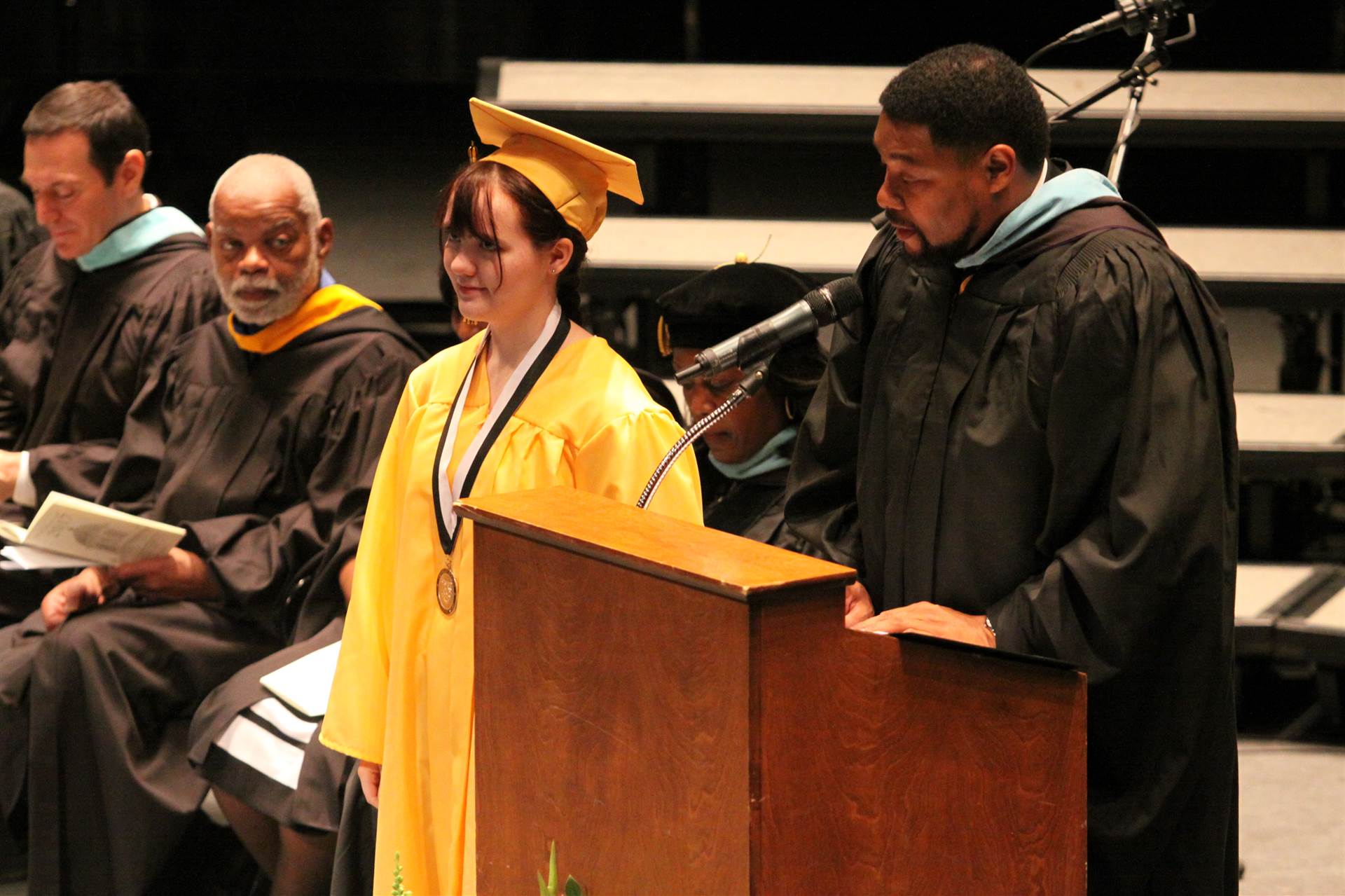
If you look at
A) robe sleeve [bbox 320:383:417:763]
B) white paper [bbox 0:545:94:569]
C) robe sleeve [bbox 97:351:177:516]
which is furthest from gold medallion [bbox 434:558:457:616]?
robe sleeve [bbox 97:351:177:516]

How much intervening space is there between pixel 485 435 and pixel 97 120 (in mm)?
2314

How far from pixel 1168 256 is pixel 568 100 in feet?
11.0

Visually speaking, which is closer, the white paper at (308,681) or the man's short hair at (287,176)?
the white paper at (308,681)

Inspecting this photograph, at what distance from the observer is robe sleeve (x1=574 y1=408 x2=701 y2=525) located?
237cm

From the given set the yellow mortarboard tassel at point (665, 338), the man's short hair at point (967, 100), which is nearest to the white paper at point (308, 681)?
the yellow mortarboard tassel at point (665, 338)

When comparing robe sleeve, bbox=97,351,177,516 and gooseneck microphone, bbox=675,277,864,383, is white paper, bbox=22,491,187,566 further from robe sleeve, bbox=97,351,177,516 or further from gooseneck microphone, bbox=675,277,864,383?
gooseneck microphone, bbox=675,277,864,383

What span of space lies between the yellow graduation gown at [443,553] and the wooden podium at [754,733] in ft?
2.03

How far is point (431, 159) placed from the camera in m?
6.06

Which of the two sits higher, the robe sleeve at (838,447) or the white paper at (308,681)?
the robe sleeve at (838,447)

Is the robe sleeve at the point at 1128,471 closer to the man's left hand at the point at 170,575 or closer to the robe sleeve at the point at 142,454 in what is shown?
the man's left hand at the point at 170,575

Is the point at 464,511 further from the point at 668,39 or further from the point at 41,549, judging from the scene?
the point at 668,39

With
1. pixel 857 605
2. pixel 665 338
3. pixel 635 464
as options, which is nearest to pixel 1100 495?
pixel 857 605

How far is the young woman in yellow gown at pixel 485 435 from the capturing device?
2383 mm

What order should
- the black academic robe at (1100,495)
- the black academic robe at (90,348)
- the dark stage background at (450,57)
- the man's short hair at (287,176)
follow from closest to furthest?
the black academic robe at (1100,495), the man's short hair at (287,176), the black academic robe at (90,348), the dark stage background at (450,57)
